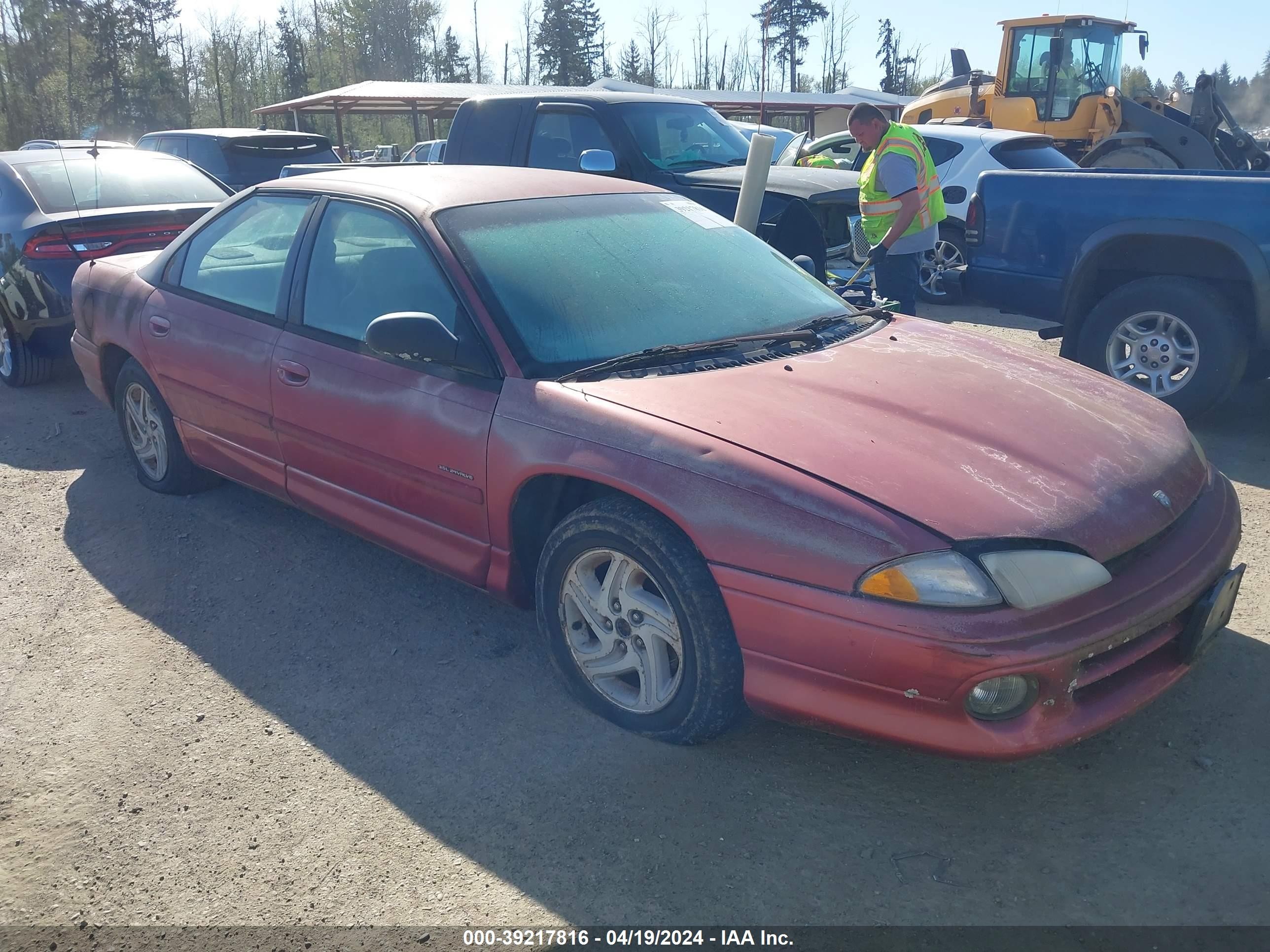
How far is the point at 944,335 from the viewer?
151 inches

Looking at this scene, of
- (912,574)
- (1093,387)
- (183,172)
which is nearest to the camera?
(912,574)

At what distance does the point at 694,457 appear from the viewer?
2721mm

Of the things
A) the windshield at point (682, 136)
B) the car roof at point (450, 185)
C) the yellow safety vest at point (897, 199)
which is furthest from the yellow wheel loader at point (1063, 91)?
the car roof at point (450, 185)

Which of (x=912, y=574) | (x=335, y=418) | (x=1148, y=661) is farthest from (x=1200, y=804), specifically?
(x=335, y=418)

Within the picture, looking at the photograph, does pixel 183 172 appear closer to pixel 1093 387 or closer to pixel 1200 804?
pixel 1093 387

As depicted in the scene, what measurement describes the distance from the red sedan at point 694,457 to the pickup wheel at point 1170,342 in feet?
7.97

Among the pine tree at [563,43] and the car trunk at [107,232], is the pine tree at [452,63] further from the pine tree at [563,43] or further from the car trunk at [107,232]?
the car trunk at [107,232]

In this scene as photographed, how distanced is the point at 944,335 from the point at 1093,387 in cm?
59

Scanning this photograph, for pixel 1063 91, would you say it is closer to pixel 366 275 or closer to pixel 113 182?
pixel 113 182

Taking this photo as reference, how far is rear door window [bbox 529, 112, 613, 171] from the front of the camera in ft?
26.2

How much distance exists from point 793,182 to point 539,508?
5466 millimetres

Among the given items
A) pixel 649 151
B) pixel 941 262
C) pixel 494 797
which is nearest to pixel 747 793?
pixel 494 797

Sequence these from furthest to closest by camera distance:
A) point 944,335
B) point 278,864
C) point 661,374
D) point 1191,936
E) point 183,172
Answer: point 183,172 → point 944,335 → point 661,374 → point 278,864 → point 1191,936

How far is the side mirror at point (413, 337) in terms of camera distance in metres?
3.19
